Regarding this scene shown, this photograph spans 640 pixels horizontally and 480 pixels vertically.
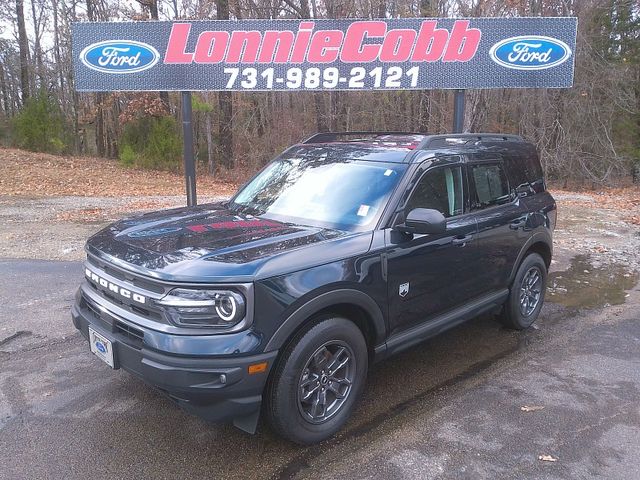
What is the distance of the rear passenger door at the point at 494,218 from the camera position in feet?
14.6

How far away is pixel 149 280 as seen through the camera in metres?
2.93

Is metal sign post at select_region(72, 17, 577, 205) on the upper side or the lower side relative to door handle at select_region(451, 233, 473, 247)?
upper

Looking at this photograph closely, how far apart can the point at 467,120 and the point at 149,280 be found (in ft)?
55.4

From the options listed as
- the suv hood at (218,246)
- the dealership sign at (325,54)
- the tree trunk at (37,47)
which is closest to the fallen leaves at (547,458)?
the suv hood at (218,246)

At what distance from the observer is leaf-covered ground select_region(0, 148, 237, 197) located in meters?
16.1

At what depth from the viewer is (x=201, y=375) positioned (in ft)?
9.04

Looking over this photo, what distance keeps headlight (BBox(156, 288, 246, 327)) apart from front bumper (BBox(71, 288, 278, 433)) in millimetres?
86

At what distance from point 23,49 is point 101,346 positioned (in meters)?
Answer: 34.1

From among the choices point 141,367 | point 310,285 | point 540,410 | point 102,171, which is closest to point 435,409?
point 540,410

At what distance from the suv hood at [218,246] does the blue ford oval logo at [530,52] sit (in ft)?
21.8

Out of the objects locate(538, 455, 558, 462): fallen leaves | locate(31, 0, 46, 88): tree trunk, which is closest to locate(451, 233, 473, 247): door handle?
locate(538, 455, 558, 462): fallen leaves

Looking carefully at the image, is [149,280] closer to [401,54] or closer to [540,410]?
[540,410]

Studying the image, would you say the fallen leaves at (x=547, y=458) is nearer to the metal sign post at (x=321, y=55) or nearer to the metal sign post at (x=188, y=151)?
the metal sign post at (x=321, y=55)

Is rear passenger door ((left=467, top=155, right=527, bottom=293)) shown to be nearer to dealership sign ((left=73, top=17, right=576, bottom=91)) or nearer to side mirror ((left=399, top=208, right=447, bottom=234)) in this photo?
side mirror ((left=399, top=208, right=447, bottom=234))
